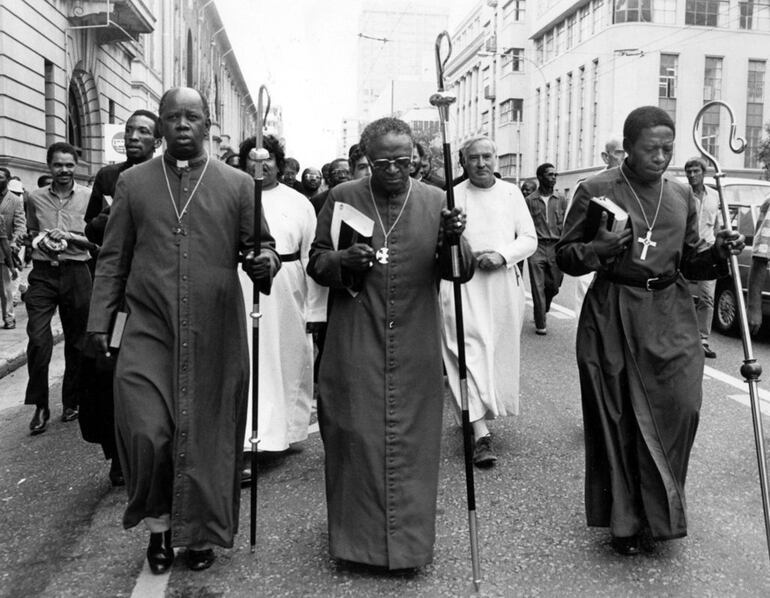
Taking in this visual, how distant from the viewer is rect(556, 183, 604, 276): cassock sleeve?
3.92 metres

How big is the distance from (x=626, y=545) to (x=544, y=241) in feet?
24.1

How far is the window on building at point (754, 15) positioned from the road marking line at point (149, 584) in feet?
157

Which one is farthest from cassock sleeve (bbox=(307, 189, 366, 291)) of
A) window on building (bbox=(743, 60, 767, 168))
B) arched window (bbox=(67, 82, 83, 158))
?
window on building (bbox=(743, 60, 767, 168))

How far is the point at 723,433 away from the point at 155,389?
161 inches

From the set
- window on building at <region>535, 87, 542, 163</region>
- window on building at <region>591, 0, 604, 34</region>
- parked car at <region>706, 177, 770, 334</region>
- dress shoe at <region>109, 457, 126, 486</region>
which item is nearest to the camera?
dress shoe at <region>109, 457, 126, 486</region>

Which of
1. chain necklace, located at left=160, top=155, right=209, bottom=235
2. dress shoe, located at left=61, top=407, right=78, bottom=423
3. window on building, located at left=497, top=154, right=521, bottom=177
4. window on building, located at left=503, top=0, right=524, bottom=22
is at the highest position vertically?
window on building, located at left=503, top=0, right=524, bottom=22

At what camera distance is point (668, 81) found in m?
44.4

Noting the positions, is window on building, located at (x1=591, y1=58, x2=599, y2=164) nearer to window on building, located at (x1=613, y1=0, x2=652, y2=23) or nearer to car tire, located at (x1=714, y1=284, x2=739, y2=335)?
window on building, located at (x1=613, y1=0, x2=652, y2=23)

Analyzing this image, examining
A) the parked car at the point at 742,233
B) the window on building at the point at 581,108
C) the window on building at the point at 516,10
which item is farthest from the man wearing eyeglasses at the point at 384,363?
the window on building at the point at 516,10

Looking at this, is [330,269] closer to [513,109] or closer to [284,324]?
[284,324]

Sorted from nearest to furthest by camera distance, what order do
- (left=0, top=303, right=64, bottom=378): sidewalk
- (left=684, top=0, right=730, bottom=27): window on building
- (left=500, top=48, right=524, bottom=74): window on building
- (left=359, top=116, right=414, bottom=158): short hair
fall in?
(left=359, top=116, right=414, bottom=158): short hair, (left=0, top=303, right=64, bottom=378): sidewalk, (left=684, top=0, right=730, bottom=27): window on building, (left=500, top=48, right=524, bottom=74): window on building

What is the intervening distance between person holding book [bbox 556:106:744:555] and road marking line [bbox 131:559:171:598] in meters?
1.87

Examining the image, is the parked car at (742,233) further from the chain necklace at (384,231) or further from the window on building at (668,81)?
the window on building at (668,81)

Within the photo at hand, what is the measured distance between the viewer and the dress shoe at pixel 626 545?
155 inches
